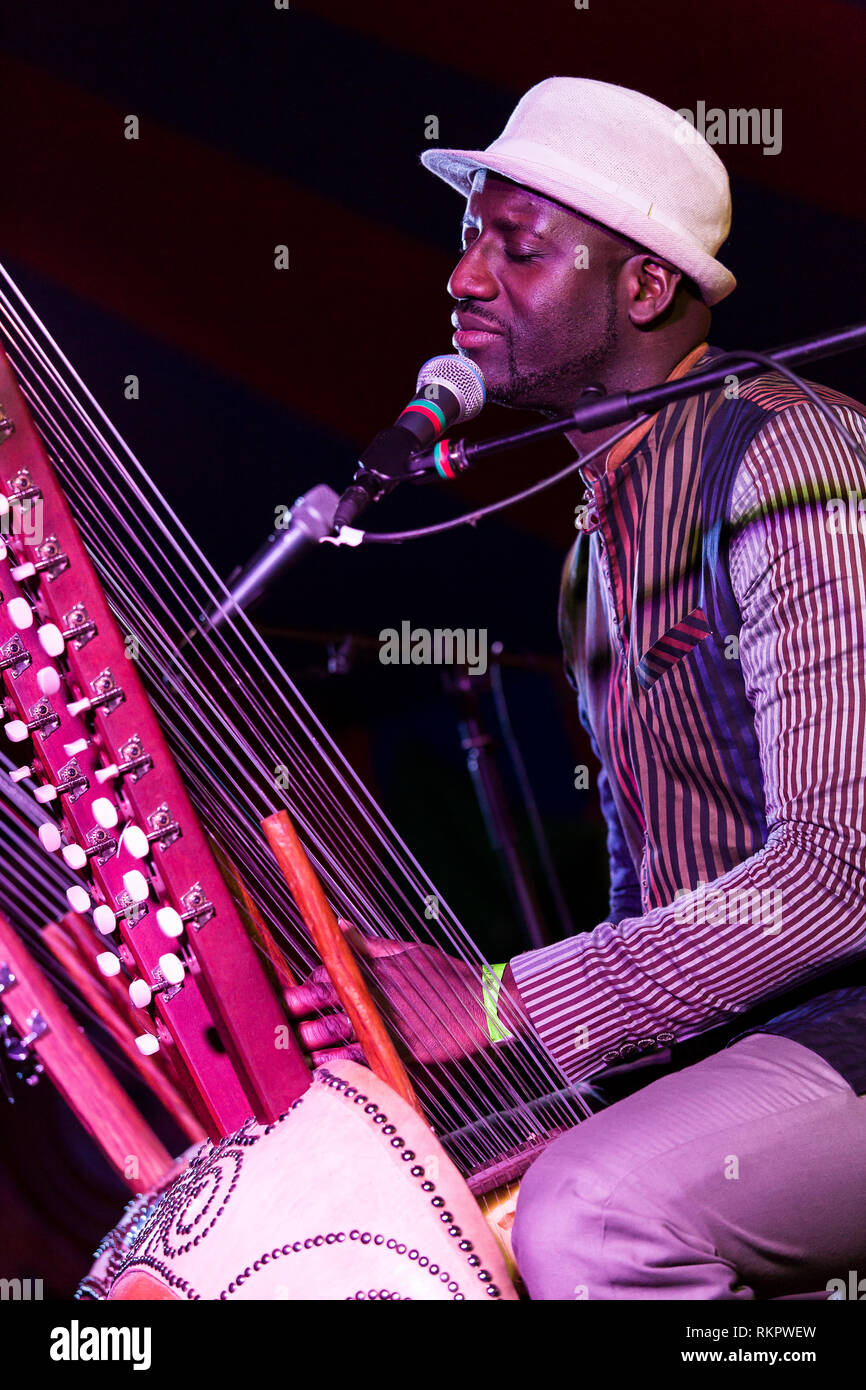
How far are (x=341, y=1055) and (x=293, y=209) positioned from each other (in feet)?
9.62

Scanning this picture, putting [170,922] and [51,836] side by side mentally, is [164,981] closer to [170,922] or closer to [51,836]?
[170,922]

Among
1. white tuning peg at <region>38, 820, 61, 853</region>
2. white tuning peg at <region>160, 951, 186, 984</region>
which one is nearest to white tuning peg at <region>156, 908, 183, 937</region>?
white tuning peg at <region>160, 951, 186, 984</region>

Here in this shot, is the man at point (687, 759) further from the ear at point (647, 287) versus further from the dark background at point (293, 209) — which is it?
the dark background at point (293, 209)

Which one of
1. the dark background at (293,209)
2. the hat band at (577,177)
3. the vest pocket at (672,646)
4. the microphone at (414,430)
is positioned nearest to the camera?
the microphone at (414,430)

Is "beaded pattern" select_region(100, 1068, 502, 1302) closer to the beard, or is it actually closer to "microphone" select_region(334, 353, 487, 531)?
"microphone" select_region(334, 353, 487, 531)

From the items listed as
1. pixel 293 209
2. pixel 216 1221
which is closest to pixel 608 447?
pixel 216 1221

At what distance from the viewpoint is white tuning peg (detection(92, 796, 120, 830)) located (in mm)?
1291

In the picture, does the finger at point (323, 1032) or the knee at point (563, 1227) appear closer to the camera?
the knee at point (563, 1227)

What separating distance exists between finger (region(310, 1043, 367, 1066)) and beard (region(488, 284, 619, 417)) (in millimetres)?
1109

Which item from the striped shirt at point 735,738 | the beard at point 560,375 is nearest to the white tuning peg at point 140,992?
the striped shirt at point 735,738

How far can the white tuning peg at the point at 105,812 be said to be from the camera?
1.29 m

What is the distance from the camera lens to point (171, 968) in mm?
1304

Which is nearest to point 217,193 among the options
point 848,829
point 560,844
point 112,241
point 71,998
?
point 112,241

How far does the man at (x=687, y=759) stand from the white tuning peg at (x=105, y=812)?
0.30m
